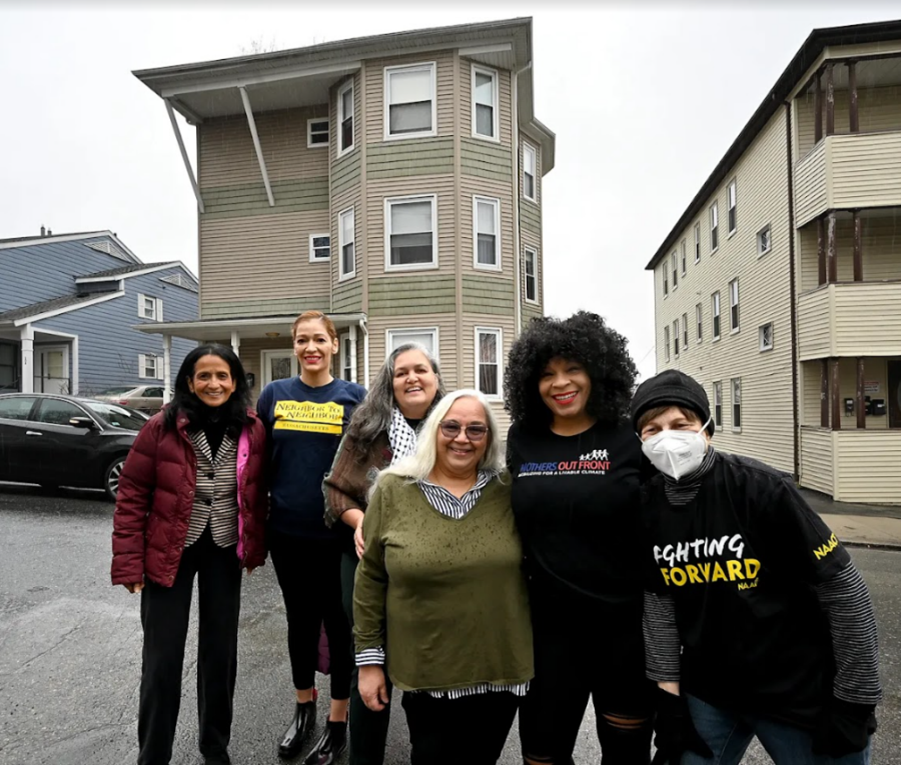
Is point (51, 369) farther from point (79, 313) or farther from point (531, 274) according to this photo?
point (531, 274)

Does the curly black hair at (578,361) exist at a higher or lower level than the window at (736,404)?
higher

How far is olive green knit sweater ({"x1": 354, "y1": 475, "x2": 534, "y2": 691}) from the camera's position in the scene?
186 centimetres

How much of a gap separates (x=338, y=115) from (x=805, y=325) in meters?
11.5

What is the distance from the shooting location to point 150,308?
2498cm

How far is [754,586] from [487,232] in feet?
40.7

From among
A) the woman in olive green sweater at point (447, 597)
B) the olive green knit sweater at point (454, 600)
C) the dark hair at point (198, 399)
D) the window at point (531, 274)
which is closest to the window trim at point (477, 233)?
the window at point (531, 274)

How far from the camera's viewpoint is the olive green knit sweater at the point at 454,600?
1.86m

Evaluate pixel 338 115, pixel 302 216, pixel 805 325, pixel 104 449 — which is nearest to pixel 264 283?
pixel 302 216

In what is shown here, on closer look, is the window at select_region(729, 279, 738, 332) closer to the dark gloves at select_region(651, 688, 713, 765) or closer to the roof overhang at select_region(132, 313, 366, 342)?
the roof overhang at select_region(132, 313, 366, 342)

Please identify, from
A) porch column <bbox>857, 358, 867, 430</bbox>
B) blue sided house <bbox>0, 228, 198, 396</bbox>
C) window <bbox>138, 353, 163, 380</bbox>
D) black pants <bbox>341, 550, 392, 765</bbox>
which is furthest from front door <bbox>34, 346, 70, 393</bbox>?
porch column <bbox>857, 358, 867, 430</bbox>

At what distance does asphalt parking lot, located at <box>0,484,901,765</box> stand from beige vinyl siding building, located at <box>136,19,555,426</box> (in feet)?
26.0

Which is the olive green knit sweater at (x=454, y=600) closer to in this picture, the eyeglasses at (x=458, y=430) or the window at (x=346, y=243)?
the eyeglasses at (x=458, y=430)

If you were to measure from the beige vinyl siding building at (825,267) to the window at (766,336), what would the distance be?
0.18ft

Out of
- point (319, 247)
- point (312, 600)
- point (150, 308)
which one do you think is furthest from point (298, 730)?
point (150, 308)
